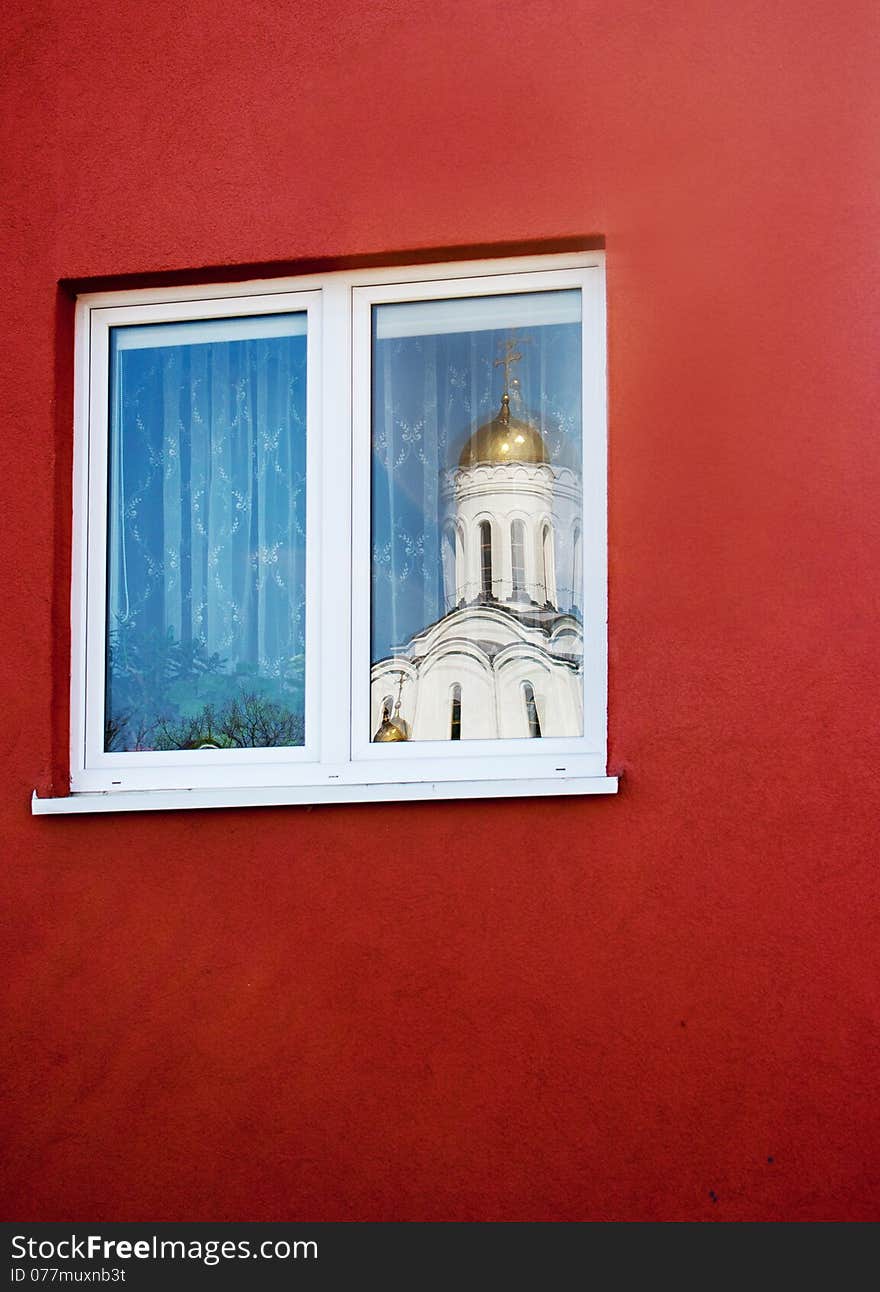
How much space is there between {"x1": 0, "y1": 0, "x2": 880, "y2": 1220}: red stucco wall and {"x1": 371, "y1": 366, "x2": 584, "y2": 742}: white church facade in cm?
29

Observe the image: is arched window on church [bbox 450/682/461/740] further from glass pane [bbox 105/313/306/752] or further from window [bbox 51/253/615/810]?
glass pane [bbox 105/313/306/752]

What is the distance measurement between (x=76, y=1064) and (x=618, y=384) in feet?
8.37

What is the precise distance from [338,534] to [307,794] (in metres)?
0.82

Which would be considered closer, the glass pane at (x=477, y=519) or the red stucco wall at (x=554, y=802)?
the red stucco wall at (x=554, y=802)

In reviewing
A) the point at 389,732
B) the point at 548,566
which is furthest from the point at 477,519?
the point at 389,732

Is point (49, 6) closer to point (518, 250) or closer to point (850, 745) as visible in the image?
point (518, 250)

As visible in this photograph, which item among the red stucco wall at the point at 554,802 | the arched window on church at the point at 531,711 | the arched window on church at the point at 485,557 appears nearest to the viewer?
the red stucco wall at the point at 554,802

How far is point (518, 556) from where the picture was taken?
185 inches

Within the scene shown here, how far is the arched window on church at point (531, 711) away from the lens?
4598mm

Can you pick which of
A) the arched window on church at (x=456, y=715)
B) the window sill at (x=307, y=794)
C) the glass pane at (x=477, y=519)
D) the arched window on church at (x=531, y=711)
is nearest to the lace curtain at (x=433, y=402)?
the glass pane at (x=477, y=519)

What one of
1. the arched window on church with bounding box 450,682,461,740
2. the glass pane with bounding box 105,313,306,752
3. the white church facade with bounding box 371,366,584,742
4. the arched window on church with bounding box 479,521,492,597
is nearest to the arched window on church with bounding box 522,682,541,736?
the white church facade with bounding box 371,366,584,742

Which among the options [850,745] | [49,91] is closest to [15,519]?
[49,91]

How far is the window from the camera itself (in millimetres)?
4633

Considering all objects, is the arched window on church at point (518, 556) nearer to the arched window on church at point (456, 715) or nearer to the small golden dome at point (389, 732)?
the arched window on church at point (456, 715)
